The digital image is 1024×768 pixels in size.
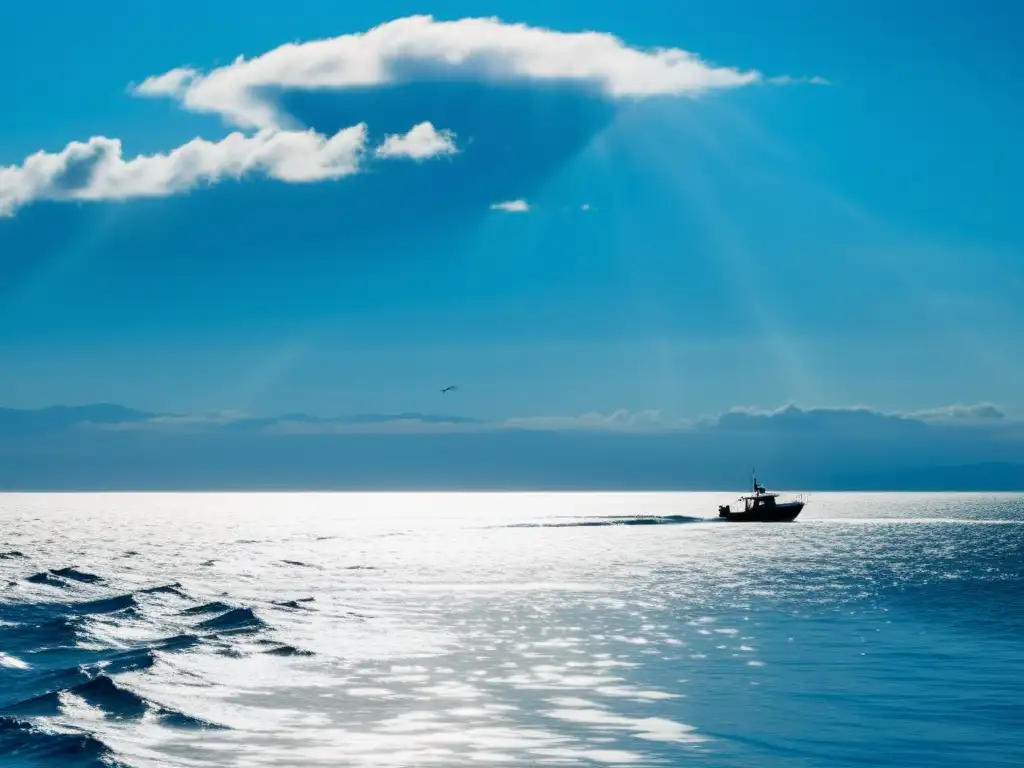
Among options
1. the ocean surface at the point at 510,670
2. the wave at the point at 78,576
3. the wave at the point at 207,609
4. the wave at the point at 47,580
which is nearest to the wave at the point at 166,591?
the ocean surface at the point at 510,670

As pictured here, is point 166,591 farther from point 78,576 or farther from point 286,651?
point 286,651

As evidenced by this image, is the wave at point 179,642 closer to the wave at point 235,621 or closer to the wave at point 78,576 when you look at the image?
the wave at point 235,621

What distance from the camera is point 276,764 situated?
110 feet

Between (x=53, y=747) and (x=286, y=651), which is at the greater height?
(x=53, y=747)

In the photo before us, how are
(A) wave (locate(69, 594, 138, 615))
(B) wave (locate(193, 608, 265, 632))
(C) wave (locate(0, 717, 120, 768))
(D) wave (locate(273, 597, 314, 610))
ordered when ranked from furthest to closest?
(D) wave (locate(273, 597, 314, 610))
(A) wave (locate(69, 594, 138, 615))
(B) wave (locate(193, 608, 265, 632))
(C) wave (locate(0, 717, 120, 768))

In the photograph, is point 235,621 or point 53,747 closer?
point 53,747

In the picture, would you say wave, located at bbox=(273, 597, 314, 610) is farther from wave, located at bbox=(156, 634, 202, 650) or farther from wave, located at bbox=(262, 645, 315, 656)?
wave, located at bbox=(262, 645, 315, 656)

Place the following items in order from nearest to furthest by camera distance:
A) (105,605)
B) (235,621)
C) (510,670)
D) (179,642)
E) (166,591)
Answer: (510,670) < (179,642) < (235,621) < (105,605) < (166,591)

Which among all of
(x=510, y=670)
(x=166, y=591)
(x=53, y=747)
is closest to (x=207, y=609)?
(x=166, y=591)

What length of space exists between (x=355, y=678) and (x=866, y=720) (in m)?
21.4

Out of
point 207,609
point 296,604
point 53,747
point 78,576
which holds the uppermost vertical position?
point 53,747

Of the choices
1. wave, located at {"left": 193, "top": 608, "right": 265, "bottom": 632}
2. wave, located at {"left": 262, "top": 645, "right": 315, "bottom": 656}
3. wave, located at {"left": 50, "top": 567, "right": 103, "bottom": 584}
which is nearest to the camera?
wave, located at {"left": 262, "top": 645, "right": 315, "bottom": 656}

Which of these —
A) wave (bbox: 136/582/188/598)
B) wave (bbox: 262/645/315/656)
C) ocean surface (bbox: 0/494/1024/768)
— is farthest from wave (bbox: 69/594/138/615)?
wave (bbox: 262/645/315/656)

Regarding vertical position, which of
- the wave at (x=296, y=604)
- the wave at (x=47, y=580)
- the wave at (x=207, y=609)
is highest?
the wave at (x=47, y=580)
